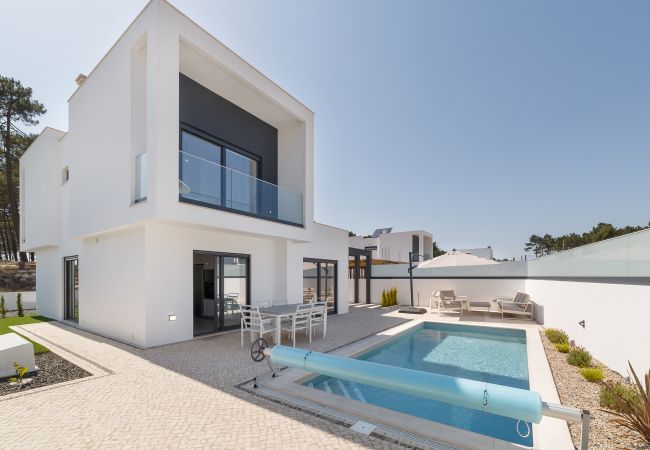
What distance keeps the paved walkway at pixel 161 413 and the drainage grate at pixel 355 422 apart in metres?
0.13

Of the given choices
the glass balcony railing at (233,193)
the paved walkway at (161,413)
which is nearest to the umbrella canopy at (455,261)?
the glass balcony railing at (233,193)

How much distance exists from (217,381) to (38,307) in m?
14.2

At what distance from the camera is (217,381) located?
5.45 m

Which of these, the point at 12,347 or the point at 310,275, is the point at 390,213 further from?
the point at 12,347

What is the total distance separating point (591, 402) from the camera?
4.65 meters

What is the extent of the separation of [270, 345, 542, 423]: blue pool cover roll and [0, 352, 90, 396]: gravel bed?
3.87 m

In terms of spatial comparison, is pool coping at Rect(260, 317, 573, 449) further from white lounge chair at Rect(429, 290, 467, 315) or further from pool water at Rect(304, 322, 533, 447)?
white lounge chair at Rect(429, 290, 467, 315)

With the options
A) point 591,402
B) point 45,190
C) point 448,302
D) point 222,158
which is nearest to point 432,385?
point 591,402

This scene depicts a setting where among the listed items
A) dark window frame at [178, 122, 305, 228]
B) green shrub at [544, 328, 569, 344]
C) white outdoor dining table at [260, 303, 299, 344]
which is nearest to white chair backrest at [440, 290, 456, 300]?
green shrub at [544, 328, 569, 344]

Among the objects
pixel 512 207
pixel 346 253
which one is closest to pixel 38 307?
pixel 346 253

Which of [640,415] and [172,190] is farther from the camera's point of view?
[172,190]

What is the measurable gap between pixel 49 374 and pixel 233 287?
4914 mm

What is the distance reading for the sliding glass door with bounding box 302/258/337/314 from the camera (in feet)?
46.3

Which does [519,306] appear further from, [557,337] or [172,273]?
[172,273]
